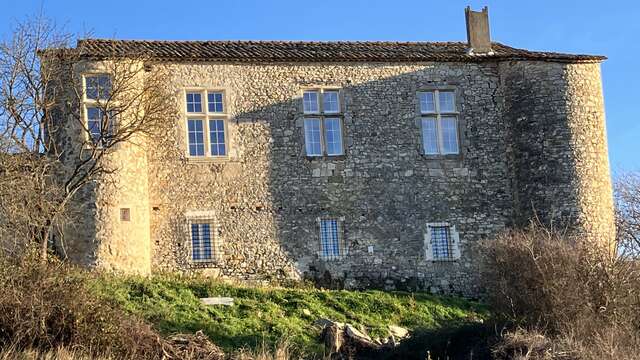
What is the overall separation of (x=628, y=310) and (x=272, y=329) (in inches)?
287

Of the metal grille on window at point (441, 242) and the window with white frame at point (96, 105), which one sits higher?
the window with white frame at point (96, 105)

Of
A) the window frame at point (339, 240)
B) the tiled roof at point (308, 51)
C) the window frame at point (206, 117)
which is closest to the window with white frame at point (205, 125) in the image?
the window frame at point (206, 117)

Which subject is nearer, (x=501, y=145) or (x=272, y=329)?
(x=272, y=329)

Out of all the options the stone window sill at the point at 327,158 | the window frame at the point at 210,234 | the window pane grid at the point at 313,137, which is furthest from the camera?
the window pane grid at the point at 313,137

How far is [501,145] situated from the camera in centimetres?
2939

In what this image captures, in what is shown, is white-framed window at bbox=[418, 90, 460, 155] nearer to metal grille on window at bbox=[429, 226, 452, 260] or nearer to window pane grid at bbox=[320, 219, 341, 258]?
metal grille on window at bbox=[429, 226, 452, 260]

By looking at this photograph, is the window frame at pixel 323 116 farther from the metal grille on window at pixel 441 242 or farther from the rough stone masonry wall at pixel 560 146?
the rough stone masonry wall at pixel 560 146

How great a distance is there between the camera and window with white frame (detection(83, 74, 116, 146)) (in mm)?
25688

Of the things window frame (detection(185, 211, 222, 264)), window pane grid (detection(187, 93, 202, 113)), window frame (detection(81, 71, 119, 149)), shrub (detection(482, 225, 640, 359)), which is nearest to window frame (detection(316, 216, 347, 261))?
window frame (detection(185, 211, 222, 264))

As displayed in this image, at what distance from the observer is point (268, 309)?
24.0 meters

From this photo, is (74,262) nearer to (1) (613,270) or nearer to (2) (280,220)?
(2) (280,220)

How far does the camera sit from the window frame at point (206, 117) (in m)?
27.6

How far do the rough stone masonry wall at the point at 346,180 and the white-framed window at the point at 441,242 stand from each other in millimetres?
157

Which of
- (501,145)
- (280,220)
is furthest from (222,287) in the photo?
(501,145)
